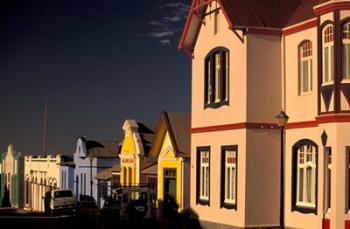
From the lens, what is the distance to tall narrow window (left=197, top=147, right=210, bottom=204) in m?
30.4

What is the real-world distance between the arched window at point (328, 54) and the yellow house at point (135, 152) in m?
19.6

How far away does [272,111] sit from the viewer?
88.8 ft

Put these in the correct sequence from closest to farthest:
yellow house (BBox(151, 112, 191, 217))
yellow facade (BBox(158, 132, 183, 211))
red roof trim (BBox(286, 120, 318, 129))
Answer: red roof trim (BBox(286, 120, 318, 129)) → yellow house (BBox(151, 112, 191, 217)) → yellow facade (BBox(158, 132, 183, 211))

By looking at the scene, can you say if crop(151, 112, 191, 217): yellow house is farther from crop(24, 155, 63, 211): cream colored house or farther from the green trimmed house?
the green trimmed house

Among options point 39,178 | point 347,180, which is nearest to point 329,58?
point 347,180

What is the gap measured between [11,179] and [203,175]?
58501mm

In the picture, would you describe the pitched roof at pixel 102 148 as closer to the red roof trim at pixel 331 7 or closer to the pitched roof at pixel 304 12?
the pitched roof at pixel 304 12

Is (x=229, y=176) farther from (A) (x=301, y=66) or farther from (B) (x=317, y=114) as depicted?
(B) (x=317, y=114)

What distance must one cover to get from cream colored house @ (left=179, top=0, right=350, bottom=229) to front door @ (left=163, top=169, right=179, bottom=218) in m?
5.91

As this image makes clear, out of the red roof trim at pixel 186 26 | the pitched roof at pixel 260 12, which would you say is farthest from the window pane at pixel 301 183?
the red roof trim at pixel 186 26

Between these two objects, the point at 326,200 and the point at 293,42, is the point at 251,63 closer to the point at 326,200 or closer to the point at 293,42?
the point at 293,42

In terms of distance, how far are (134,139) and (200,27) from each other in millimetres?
14373

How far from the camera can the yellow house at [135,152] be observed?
42.8 metres

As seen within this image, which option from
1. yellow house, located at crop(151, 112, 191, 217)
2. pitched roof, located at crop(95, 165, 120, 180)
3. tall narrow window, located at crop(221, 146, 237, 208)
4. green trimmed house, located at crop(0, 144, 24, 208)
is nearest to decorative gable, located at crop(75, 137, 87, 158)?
pitched roof, located at crop(95, 165, 120, 180)
